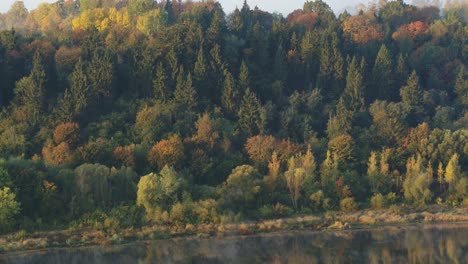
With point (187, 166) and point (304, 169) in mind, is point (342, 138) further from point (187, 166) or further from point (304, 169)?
point (187, 166)

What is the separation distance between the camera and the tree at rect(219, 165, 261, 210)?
166 feet

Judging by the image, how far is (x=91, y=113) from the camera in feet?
209

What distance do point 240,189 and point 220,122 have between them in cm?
1293

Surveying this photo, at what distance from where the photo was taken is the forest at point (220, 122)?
1940 inches

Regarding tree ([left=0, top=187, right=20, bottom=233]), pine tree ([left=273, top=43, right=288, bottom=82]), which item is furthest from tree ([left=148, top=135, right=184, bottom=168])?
pine tree ([left=273, top=43, right=288, bottom=82])

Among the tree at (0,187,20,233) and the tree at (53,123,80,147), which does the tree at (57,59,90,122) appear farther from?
the tree at (0,187,20,233)

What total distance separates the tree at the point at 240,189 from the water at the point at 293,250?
5311 mm

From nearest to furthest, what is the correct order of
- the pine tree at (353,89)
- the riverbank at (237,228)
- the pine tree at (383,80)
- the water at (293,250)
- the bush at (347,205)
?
the water at (293,250) → the riverbank at (237,228) → the bush at (347,205) → the pine tree at (353,89) → the pine tree at (383,80)

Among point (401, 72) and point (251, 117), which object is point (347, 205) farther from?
point (401, 72)

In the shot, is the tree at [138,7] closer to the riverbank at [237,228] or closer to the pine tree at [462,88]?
the pine tree at [462,88]

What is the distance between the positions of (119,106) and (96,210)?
1971 centimetres

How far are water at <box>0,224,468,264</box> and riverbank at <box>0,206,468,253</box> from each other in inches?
46.4

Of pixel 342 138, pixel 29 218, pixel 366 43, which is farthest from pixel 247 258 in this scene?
pixel 366 43

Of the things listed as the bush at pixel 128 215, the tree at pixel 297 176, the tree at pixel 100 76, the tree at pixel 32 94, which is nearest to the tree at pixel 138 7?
the tree at pixel 100 76
